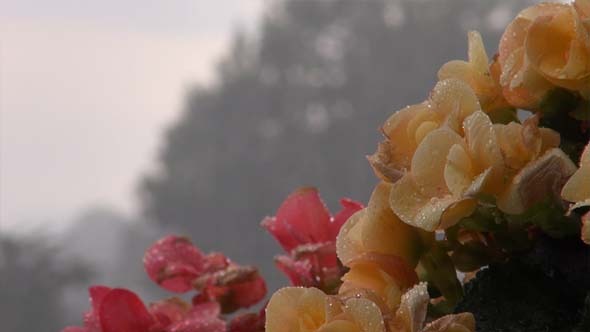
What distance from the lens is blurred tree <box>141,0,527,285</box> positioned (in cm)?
2058

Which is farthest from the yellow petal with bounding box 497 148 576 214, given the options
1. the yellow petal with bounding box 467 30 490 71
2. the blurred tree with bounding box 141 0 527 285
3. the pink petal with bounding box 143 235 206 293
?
the blurred tree with bounding box 141 0 527 285

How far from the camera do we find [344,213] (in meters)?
0.77

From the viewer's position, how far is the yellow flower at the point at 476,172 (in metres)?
0.53

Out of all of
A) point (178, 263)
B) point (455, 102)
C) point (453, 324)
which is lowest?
point (453, 324)

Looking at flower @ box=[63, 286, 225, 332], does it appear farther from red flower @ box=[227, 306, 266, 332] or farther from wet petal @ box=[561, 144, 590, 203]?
wet petal @ box=[561, 144, 590, 203]

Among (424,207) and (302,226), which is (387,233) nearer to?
(424,207)

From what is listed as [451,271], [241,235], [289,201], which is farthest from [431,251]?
[241,235]

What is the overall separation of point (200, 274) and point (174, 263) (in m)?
Answer: 0.02

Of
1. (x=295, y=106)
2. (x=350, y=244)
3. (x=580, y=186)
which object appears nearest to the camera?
(x=580, y=186)

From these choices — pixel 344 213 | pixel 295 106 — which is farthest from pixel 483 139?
pixel 295 106

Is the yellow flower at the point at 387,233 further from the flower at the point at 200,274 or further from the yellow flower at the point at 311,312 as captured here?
the flower at the point at 200,274

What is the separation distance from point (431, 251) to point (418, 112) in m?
0.07

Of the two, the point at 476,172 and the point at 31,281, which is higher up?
the point at 31,281

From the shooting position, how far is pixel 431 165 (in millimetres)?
555
